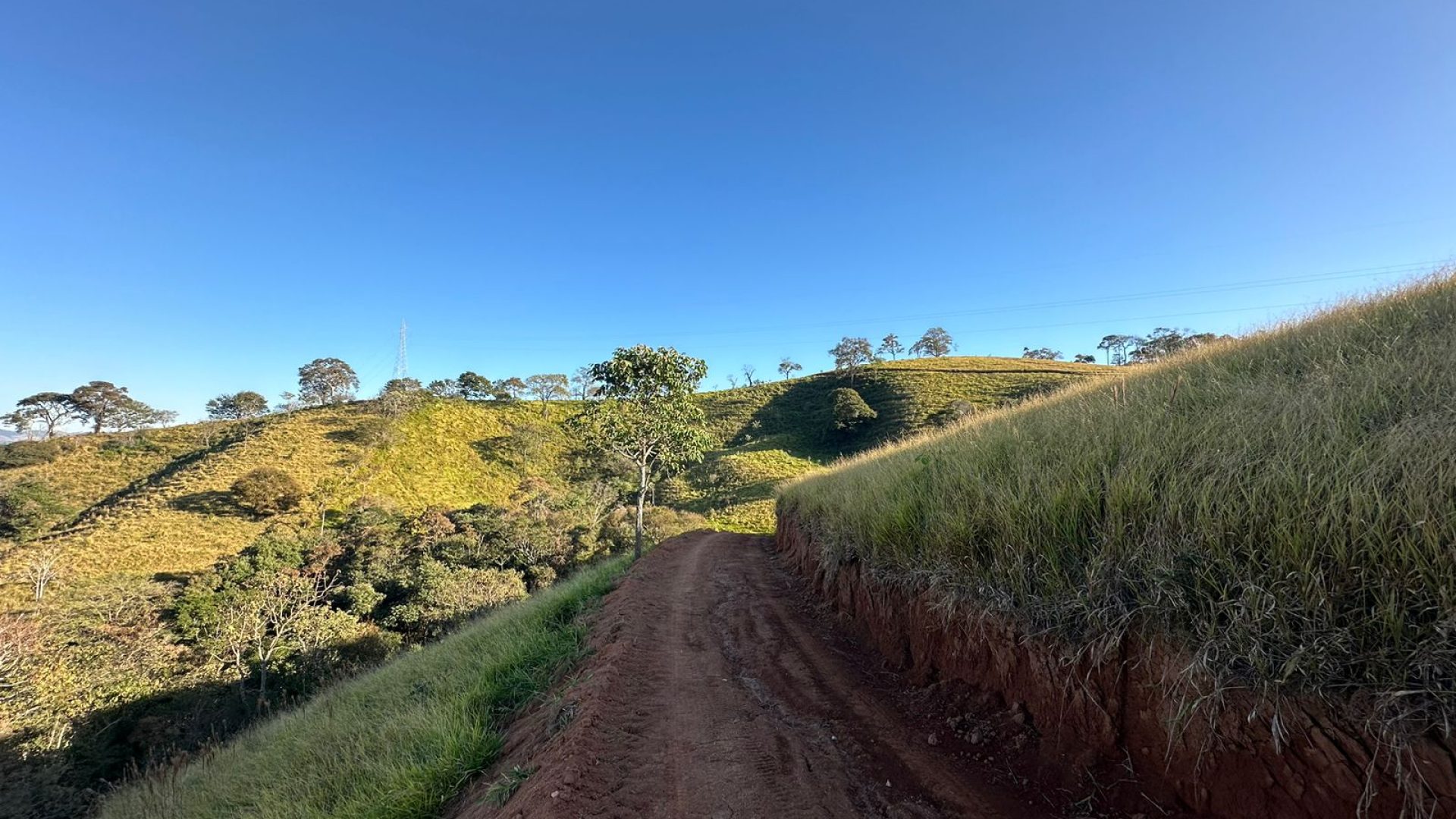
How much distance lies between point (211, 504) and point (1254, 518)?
160 feet

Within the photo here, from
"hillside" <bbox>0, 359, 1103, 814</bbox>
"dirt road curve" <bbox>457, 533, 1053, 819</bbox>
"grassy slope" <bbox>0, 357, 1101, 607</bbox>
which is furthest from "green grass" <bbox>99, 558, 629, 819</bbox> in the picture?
"grassy slope" <bbox>0, 357, 1101, 607</bbox>

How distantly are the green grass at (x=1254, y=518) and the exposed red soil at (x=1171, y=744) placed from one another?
12 centimetres

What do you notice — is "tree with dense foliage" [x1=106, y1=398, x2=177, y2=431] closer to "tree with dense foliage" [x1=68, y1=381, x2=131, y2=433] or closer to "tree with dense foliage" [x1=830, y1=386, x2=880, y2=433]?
"tree with dense foliage" [x1=68, y1=381, x2=131, y2=433]

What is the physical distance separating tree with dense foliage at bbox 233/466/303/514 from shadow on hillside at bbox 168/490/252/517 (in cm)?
39

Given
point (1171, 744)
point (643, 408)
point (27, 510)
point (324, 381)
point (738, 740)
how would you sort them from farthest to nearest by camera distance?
point (324, 381) → point (27, 510) → point (643, 408) → point (738, 740) → point (1171, 744)

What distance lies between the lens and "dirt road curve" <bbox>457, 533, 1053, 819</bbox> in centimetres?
283

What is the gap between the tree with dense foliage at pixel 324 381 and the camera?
70000 millimetres

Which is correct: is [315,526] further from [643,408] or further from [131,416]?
[131,416]

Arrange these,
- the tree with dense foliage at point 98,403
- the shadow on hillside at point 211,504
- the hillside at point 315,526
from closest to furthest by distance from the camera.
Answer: the hillside at point 315,526
the shadow on hillside at point 211,504
the tree with dense foliage at point 98,403

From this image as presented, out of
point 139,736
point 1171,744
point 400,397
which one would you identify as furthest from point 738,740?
point 400,397

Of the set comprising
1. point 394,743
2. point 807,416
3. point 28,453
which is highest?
point 28,453

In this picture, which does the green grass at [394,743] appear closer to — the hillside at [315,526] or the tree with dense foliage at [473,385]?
the hillside at [315,526]

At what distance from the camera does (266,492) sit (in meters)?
34.0

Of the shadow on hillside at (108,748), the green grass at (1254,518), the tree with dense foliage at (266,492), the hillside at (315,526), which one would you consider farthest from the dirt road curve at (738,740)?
the tree with dense foliage at (266,492)
